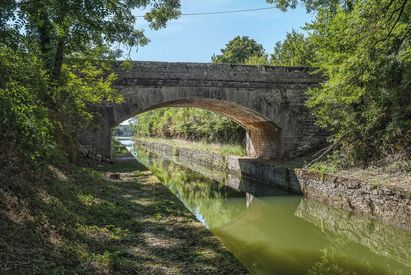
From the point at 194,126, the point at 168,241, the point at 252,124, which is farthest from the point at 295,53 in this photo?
the point at 168,241

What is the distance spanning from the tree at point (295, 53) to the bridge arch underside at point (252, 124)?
6673 millimetres

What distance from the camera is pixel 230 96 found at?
46.6ft

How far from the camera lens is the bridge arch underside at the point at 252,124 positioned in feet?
49.0

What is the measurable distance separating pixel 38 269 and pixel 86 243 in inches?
49.7

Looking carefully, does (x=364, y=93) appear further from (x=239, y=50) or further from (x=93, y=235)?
(x=239, y=50)

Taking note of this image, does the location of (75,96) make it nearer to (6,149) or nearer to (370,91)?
(6,149)

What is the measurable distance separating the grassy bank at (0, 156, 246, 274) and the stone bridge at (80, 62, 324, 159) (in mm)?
6267

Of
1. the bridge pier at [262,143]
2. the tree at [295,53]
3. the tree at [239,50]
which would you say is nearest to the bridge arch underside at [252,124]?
the bridge pier at [262,143]

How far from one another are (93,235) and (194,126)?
22942mm

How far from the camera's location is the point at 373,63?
9.65m

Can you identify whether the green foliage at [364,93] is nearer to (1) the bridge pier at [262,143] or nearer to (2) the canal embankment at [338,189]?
(2) the canal embankment at [338,189]

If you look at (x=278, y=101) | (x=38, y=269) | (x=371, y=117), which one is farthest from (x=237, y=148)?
(x=38, y=269)

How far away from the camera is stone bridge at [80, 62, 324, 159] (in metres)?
13.4

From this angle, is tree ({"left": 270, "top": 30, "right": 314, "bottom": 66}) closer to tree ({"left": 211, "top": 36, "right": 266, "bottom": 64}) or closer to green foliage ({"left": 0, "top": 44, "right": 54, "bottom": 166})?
tree ({"left": 211, "top": 36, "right": 266, "bottom": 64})
